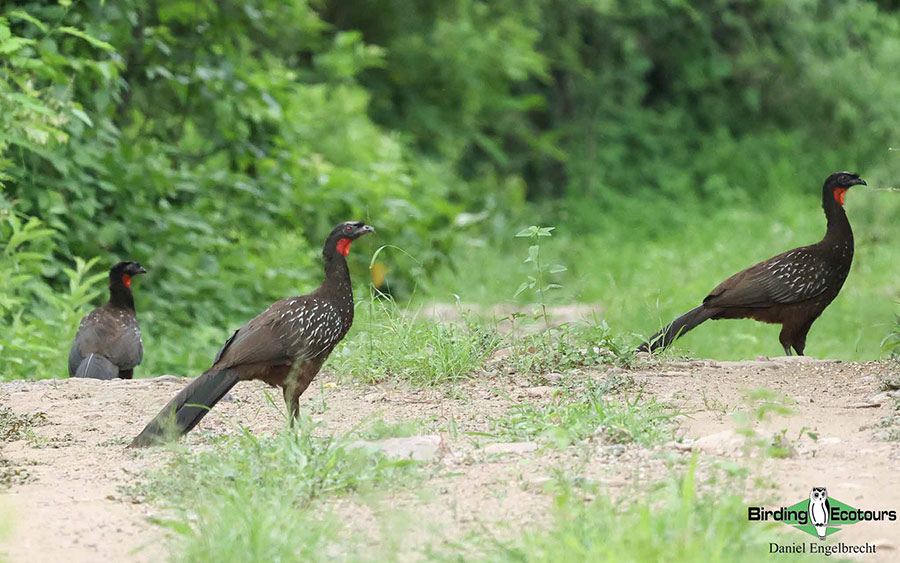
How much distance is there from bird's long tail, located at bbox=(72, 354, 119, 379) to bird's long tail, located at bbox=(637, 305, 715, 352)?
330cm

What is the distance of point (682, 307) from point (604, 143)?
30.1ft

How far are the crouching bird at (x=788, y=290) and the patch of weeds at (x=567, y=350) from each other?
2.76 ft

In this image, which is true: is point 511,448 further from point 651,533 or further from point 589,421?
point 651,533

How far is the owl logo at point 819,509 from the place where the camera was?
3771mm

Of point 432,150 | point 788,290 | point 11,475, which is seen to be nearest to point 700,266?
point 788,290

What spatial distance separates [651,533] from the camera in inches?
136

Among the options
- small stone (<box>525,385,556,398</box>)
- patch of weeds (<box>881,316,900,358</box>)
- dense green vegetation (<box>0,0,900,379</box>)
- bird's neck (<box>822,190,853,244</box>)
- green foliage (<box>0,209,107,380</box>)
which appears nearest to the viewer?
small stone (<box>525,385,556,398</box>)

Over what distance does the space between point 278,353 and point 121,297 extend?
9.82 feet

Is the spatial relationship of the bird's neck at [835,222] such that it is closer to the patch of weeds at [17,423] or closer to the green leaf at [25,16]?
the patch of weeds at [17,423]

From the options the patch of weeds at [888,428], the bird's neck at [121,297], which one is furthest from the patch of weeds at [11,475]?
the patch of weeds at [888,428]

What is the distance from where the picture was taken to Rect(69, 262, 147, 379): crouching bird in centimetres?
739

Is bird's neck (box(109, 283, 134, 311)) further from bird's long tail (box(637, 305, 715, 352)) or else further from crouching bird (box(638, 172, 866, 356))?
crouching bird (box(638, 172, 866, 356))

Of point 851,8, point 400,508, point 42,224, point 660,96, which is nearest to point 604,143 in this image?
point 660,96

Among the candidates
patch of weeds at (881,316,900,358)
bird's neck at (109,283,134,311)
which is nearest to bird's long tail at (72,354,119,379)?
bird's neck at (109,283,134,311)
